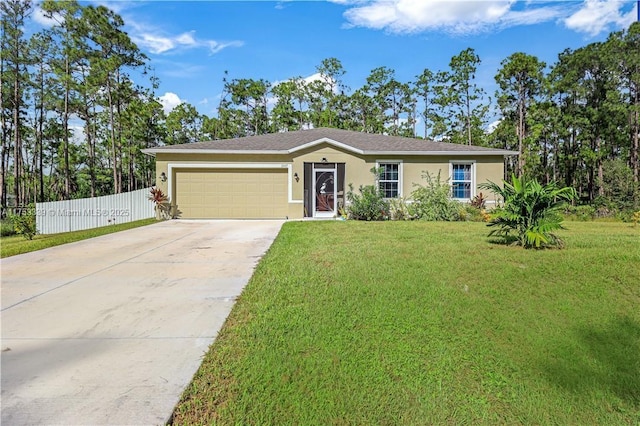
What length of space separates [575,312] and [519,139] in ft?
79.2

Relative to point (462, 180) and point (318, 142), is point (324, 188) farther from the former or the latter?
point (462, 180)

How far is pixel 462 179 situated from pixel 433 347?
509 inches

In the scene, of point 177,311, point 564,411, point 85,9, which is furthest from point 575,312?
point 85,9

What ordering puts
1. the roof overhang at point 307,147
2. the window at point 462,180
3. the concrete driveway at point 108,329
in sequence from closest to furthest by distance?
the concrete driveway at point 108,329
the roof overhang at point 307,147
the window at point 462,180

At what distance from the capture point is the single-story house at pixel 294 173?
45.8ft

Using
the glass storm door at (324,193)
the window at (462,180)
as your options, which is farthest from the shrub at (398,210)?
the window at (462,180)

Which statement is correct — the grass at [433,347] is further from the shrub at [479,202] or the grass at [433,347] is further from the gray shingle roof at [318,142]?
the gray shingle roof at [318,142]

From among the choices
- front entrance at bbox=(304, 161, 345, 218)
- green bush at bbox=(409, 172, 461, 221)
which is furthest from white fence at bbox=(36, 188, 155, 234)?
green bush at bbox=(409, 172, 461, 221)

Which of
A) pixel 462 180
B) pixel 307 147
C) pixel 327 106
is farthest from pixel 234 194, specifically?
pixel 327 106

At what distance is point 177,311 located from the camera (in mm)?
3703

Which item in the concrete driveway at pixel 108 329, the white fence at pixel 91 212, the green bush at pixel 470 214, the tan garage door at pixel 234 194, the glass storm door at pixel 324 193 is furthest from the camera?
the glass storm door at pixel 324 193

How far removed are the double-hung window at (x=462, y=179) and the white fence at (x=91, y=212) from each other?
1308cm

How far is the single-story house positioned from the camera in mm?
13953

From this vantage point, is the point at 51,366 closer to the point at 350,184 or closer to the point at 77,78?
the point at 350,184
